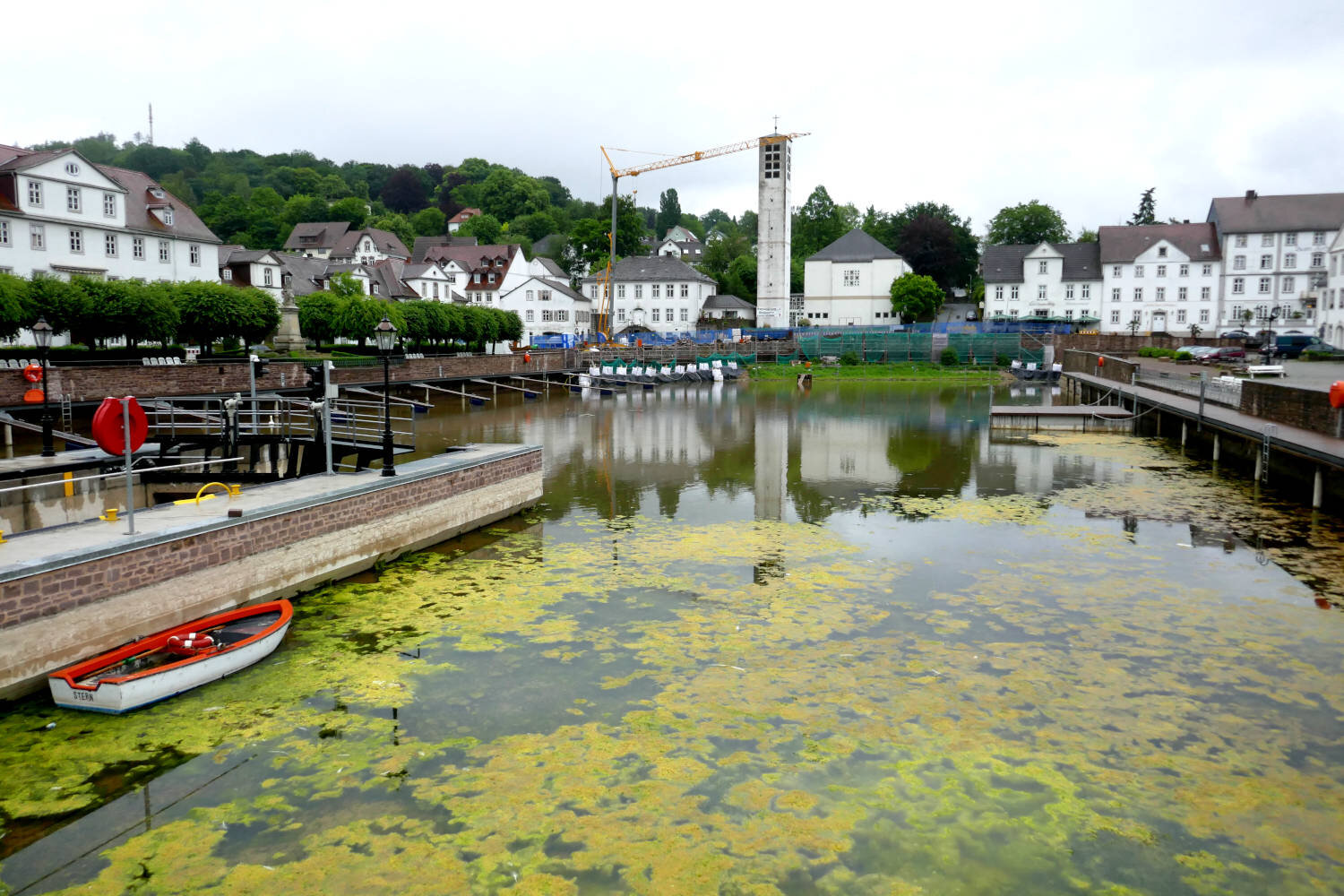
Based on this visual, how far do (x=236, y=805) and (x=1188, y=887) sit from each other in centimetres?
769

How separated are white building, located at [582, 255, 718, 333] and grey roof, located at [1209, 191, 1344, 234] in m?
47.7

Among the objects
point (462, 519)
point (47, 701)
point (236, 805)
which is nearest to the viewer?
point (236, 805)

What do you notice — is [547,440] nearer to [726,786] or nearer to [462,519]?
[462,519]

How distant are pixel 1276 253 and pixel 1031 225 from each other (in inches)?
1128

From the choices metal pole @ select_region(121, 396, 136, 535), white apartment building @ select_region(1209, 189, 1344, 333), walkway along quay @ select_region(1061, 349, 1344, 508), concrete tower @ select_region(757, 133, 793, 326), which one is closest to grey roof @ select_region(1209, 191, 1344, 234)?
white apartment building @ select_region(1209, 189, 1344, 333)

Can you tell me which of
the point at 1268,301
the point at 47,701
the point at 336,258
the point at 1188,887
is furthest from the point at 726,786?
the point at 336,258

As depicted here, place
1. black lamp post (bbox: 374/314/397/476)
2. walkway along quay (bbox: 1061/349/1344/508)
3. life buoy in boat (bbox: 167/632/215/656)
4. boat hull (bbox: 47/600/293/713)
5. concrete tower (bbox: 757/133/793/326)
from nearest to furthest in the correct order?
1. boat hull (bbox: 47/600/293/713)
2. life buoy in boat (bbox: 167/632/215/656)
3. black lamp post (bbox: 374/314/397/476)
4. walkway along quay (bbox: 1061/349/1344/508)
5. concrete tower (bbox: 757/133/793/326)

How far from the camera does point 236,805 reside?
8039 mm

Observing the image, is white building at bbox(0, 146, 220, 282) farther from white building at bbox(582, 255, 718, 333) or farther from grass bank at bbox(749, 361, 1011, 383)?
white building at bbox(582, 255, 718, 333)

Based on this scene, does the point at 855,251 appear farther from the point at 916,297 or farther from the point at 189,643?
the point at 189,643

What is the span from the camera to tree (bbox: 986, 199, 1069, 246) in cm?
10294

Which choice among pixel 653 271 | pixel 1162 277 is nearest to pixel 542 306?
pixel 653 271

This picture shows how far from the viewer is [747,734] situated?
9.30 m

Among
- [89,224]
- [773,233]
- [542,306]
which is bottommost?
[542,306]
